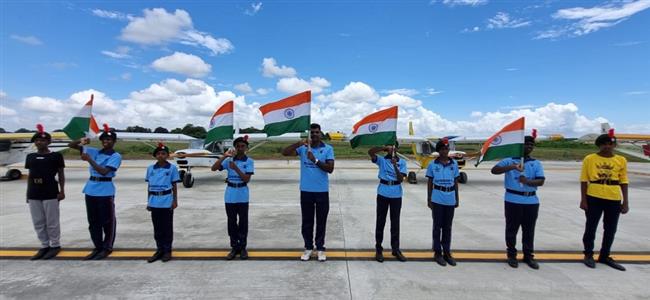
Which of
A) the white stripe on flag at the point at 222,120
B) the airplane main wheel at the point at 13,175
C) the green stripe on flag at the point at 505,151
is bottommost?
the airplane main wheel at the point at 13,175

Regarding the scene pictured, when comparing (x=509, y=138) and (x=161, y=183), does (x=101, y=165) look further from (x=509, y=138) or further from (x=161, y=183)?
(x=509, y=138)

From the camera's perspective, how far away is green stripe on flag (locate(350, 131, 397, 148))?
4785mm

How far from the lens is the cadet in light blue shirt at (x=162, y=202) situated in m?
4.43

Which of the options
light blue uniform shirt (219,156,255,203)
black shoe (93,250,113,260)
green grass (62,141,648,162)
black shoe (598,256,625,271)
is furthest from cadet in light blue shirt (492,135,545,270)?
green grass (62,141,648,162)

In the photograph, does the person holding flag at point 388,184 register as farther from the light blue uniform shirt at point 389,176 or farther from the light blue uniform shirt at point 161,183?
the light blue uniform shirt at point 161,183

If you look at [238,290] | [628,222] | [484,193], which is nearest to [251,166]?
[238,290]

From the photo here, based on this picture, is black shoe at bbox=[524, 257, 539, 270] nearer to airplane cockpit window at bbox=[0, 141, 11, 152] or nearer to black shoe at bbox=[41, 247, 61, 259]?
black shoe at bbox=[41, 247, 61, 259]

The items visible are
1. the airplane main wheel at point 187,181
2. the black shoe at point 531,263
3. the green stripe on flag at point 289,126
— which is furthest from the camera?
the airplane main wheel at point 187,181

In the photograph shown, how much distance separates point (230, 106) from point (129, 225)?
129 inches

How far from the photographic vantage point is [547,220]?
7.14m

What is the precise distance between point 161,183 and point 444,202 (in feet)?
12.4

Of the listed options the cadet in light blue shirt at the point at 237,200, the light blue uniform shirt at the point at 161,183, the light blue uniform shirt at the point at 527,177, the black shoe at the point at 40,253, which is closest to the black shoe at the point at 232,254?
the cadet in light blue shirt at the point at 237,200

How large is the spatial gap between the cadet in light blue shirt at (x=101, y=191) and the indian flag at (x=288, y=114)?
217 centimetres

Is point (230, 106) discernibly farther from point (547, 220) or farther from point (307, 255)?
point (547, 220)
